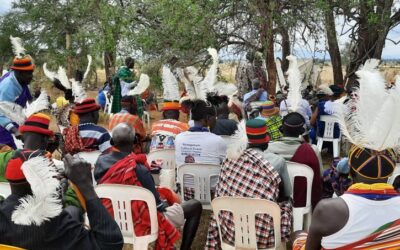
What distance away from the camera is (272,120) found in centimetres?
649

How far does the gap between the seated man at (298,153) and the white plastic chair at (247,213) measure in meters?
0.90

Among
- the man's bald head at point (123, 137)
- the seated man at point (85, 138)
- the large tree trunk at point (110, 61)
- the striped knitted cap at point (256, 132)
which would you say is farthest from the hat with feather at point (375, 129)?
the large tree trunk at point (110, 61)

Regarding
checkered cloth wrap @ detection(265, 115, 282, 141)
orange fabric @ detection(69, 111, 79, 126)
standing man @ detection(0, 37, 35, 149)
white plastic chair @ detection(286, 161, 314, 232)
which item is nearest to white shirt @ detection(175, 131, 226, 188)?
white plastic chair @ detection(286, 161, 314, 232)

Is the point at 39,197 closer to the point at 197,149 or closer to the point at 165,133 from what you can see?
the point at 197,149

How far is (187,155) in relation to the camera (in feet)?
16.8

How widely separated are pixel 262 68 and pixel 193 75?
4.45 meters

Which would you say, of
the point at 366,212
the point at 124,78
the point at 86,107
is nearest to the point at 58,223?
the point at 366,212

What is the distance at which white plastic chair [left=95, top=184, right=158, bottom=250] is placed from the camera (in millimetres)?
3842

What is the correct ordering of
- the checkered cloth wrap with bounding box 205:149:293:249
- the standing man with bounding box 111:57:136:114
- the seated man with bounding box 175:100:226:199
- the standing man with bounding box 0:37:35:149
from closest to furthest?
the checkered cloth wrap with bounding box 205:149:293:249, the seated man with bounding box 175:100:226:199, the standing man with bounding box 0:37:35:149, the standing man with bounding box 111:57:136:114

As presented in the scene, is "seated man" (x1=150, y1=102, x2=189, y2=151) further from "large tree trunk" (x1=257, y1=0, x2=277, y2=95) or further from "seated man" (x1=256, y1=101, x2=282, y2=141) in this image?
"large tree trunk" (x1=257, y1=0, x2=277, y2=95)

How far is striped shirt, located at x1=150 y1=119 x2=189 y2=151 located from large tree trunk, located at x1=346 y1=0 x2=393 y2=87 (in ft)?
9.93

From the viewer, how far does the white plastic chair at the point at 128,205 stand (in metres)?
3.84

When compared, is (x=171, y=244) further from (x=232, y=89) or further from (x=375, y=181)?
(x=232, y=89)

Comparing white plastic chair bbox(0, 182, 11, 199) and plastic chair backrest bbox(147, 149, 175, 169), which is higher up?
white plastic chair bbox(0, 182, 11, 199)
